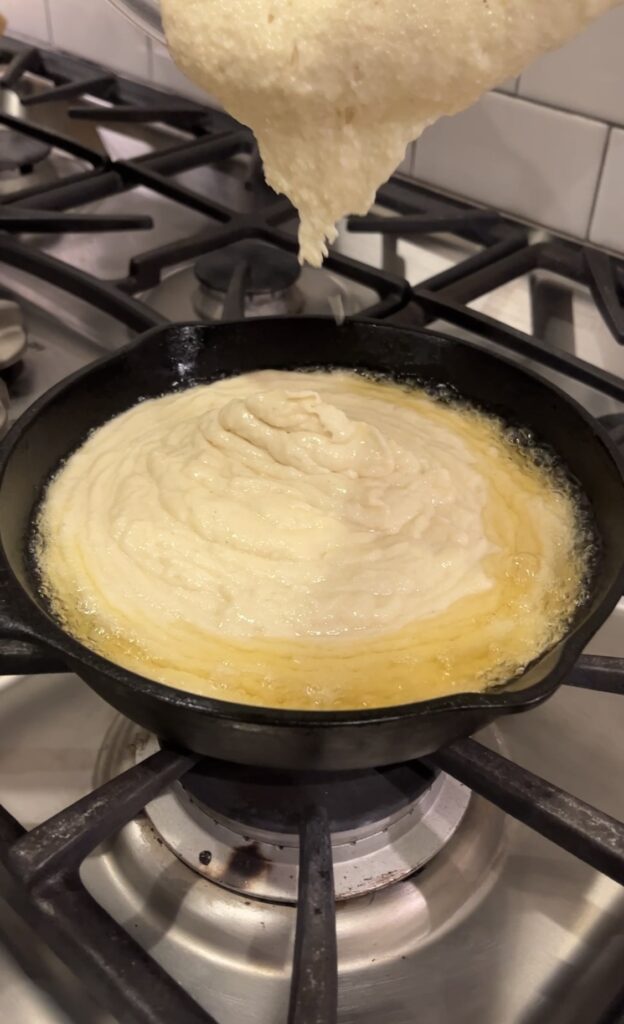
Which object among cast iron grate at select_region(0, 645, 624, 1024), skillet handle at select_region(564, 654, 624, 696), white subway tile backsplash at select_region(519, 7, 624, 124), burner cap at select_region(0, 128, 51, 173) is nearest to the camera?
cast iron grate at select_region(0, 645, 624, 1024)

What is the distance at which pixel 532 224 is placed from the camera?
1.09m

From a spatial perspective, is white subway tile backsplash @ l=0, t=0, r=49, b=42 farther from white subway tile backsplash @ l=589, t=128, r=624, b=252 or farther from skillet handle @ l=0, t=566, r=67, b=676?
skillet handle @ l=0, t=566, r=67, b=676

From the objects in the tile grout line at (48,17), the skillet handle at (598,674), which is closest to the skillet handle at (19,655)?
the skillet handle at (598,674)

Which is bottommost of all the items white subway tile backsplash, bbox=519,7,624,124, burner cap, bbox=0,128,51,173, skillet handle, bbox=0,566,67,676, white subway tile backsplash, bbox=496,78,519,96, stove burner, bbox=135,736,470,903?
stove burner, bbox=135,736,470,903

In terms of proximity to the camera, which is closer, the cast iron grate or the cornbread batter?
the cast iron grate

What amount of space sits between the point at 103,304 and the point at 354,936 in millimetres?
624

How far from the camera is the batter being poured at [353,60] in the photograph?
0.51 m

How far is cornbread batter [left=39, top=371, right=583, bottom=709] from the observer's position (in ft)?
1.98

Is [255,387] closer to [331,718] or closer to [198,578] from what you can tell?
[198,578]

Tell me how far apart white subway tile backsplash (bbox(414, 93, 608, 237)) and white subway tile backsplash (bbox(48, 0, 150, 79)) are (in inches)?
20.8

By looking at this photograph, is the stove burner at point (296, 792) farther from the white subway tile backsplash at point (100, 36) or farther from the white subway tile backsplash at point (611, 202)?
the white subway tile backsplash at point (100, 36)

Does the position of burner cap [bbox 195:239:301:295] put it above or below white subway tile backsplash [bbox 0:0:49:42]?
below

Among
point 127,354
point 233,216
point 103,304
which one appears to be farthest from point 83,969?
point 233,216

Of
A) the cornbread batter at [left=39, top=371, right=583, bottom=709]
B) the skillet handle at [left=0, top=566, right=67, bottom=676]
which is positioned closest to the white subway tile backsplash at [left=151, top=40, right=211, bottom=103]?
the cornbread batter at [left=39, top=371, right=583, bottom=709]
